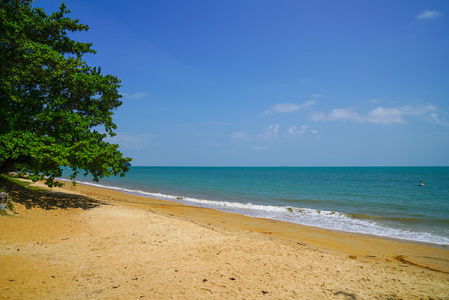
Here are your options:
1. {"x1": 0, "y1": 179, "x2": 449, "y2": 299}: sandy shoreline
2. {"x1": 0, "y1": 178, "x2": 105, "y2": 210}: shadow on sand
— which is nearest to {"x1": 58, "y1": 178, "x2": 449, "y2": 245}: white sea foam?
{"x1": 0, "y1": 179, "x2": 449, "y2": 299}: sandy shoreline

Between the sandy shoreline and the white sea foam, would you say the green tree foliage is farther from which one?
the white sea foam

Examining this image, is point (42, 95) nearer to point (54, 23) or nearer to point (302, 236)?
point (54, 23)

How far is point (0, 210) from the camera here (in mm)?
9398

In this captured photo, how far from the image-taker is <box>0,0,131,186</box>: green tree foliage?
34.6 ft

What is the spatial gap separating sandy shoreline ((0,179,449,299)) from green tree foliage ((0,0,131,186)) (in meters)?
2.37

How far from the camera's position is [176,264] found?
672 cm

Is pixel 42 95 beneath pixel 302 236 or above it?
above

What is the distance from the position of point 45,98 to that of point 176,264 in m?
10.2

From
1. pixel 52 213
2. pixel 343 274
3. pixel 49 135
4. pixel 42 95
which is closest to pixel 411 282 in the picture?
pixel 343 274

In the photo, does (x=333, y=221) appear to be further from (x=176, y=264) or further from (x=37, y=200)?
(x=37, y=200)

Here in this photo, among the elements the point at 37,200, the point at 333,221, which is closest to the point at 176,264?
the point at 37,200

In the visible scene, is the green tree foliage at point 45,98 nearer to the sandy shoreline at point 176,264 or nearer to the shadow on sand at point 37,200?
the shadow on sand at point 37,200

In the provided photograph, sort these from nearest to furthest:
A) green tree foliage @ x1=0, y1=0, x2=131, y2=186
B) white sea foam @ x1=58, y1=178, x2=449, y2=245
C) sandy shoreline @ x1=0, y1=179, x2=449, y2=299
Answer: sandy shoreline @ x1=0, y1=179, x2=449, y2=299 < green tree foliage @ x1=0, y1=0, x2=131, y2=186 < white sea foam @ x1=58, y1=178, x2=449, y2=245

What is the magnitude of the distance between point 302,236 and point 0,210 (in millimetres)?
12666
